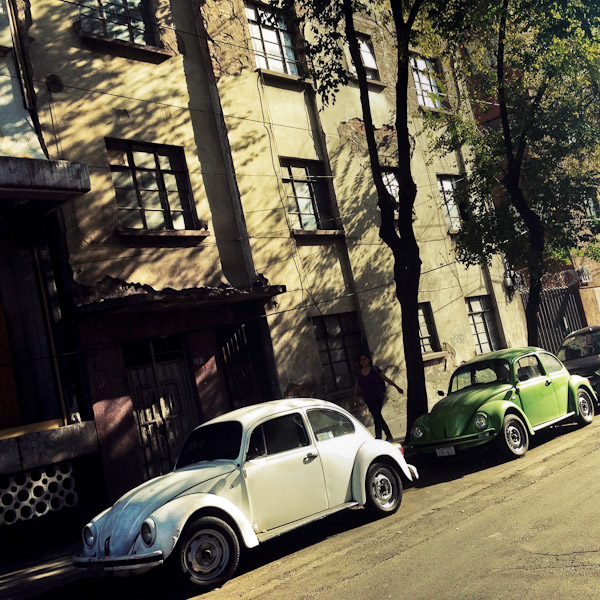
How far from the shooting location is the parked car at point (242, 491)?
6.02 meters

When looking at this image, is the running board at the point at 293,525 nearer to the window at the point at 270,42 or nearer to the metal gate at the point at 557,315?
the window at the point at 270,42

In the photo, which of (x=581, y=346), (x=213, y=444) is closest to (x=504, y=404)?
(x=213, y=444)

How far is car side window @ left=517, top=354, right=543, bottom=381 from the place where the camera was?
35.7ft

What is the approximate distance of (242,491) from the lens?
6672 mm

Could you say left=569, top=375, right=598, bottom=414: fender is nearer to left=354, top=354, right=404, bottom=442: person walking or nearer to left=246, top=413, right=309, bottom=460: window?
left=354, top=354, right=404, bottom=442: person walking

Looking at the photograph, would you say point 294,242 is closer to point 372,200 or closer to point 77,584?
point 372,200

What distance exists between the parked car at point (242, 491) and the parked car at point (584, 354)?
6781 mm

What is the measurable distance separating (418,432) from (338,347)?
4745 millimetres

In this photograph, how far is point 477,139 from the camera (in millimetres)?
16750

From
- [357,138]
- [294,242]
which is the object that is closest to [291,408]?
[294,242]

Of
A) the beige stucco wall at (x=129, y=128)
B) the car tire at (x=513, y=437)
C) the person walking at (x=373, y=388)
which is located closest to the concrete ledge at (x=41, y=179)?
the beige stucco wall at (x=129, y=128)

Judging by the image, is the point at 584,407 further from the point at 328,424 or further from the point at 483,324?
the point at 483,324

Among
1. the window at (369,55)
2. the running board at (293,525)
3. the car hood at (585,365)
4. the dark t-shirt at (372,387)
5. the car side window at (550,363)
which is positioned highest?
the window at (369,55)

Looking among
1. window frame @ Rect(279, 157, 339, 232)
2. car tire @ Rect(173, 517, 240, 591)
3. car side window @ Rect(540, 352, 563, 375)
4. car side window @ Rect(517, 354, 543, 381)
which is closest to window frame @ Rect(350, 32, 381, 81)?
window frame @ Rect(279, 157, 339, 232)
